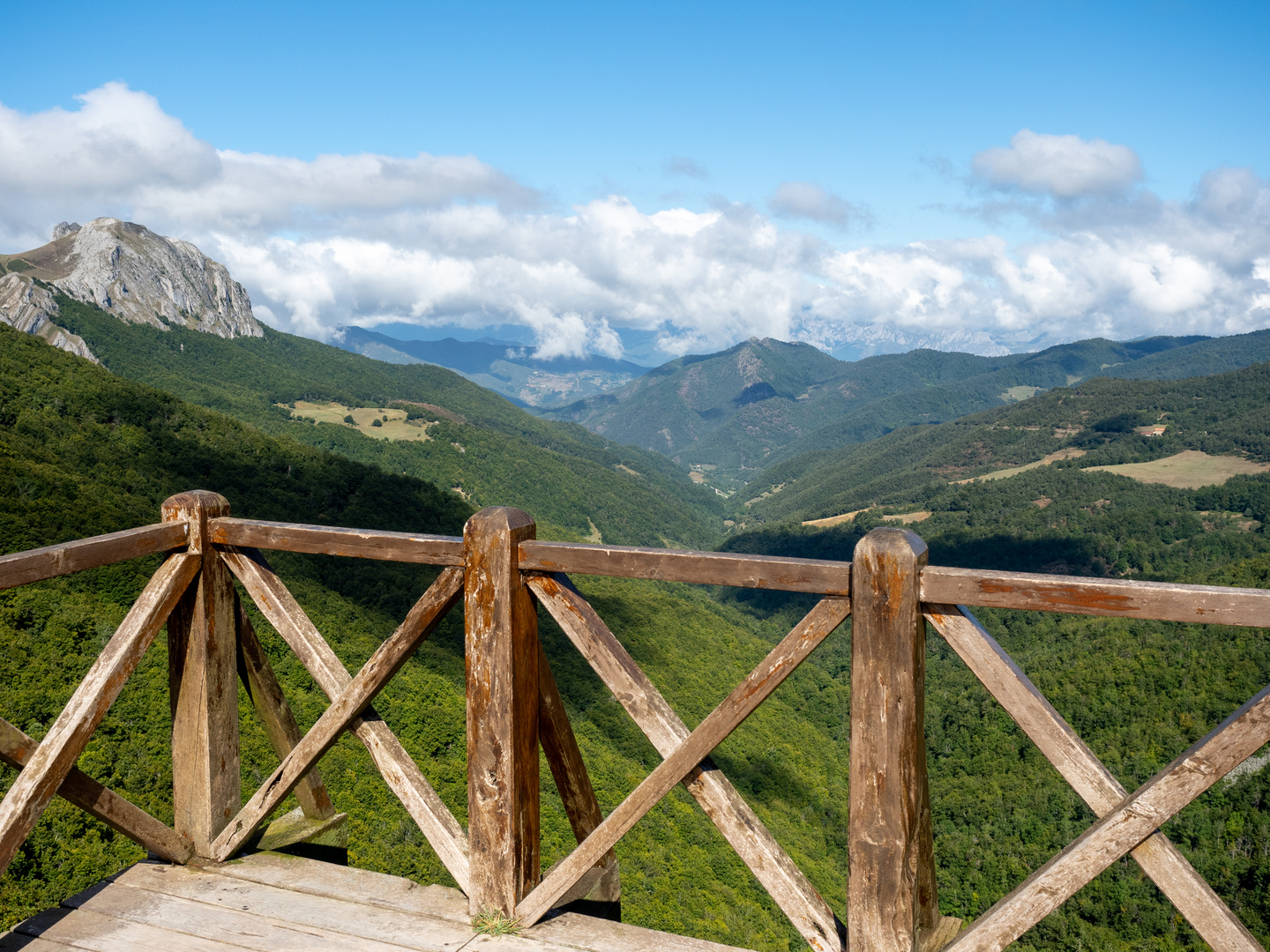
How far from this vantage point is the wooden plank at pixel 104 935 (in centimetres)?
327

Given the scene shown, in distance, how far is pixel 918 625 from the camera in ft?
8.84

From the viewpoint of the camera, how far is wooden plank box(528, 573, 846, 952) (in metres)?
2.95

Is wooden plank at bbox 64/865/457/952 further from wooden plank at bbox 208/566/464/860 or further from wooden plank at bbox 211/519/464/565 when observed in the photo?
wooden plank at bbox 211/519/464/565

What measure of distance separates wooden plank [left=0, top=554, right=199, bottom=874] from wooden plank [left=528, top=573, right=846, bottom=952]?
6.33 ft

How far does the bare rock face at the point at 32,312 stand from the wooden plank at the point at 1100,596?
142874mm

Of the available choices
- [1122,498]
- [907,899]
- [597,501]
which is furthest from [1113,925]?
[597,501]

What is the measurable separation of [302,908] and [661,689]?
155ft

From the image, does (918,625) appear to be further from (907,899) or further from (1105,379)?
(1105,379)

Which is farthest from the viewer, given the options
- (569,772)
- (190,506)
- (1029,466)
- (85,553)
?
(1029,466)

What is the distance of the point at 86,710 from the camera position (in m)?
3.35

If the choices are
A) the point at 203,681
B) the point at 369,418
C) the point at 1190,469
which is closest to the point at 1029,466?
the point at 1190,469

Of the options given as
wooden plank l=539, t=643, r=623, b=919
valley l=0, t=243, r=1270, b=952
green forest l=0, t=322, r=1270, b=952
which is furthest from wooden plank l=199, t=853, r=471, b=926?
valley l=0, t=243, r=1270, b=952

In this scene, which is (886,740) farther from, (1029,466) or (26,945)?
(1029,466)

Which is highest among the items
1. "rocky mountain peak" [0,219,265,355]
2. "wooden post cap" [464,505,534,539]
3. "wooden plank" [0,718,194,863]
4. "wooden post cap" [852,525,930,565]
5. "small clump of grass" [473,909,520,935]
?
"rocky mountain peak" [0,219,265,355]
